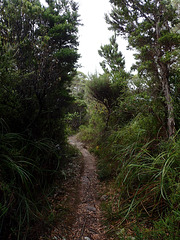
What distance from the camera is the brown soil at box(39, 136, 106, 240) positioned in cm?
223

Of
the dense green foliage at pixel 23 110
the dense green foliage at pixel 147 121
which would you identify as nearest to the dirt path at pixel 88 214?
the dense green foliage at pixel 147 121

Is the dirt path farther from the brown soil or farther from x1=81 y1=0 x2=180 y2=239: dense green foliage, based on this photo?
x1=81 y1=0 x2=180 y2=239: dense green foliage

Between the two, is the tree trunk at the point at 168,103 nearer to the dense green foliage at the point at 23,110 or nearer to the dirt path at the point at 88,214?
the dirt path at the point at 88,214

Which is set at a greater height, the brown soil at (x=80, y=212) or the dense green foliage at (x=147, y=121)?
the dense green foliage at (x=147, y=121)

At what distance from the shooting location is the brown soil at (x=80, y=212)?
2.23 metres

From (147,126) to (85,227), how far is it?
278 centimetres

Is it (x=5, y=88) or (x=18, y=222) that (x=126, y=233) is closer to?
(x=18, y=222)

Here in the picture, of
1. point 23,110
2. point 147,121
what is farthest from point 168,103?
point 23,110

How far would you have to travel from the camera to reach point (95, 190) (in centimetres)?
375

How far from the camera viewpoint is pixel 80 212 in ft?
9.23

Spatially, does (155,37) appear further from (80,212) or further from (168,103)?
(80,212)

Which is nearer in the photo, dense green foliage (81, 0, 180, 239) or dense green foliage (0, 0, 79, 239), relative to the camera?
dense green foliage (0, 0, 79, 239)

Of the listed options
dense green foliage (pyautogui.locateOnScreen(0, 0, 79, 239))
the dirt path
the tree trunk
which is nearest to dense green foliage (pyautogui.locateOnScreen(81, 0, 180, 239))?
the tree trunk

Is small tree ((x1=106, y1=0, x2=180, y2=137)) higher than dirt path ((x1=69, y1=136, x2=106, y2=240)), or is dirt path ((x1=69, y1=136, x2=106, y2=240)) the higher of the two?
small tree ((x1=106, y1=0, x2=180, y2=137))
